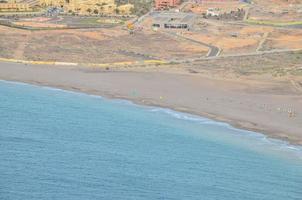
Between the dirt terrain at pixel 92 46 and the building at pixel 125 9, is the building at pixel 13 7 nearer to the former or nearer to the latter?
the building at pixel 125 9

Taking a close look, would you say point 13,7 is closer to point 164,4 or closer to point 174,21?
point 174,21

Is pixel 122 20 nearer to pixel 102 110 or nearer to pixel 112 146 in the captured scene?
pixel 102 110

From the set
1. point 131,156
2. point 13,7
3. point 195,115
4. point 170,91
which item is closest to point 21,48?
point 170,91

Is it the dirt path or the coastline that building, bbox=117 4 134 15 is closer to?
the dirt path

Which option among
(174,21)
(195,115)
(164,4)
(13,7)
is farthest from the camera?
(164,4)

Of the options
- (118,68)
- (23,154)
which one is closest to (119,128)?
(23,154)
